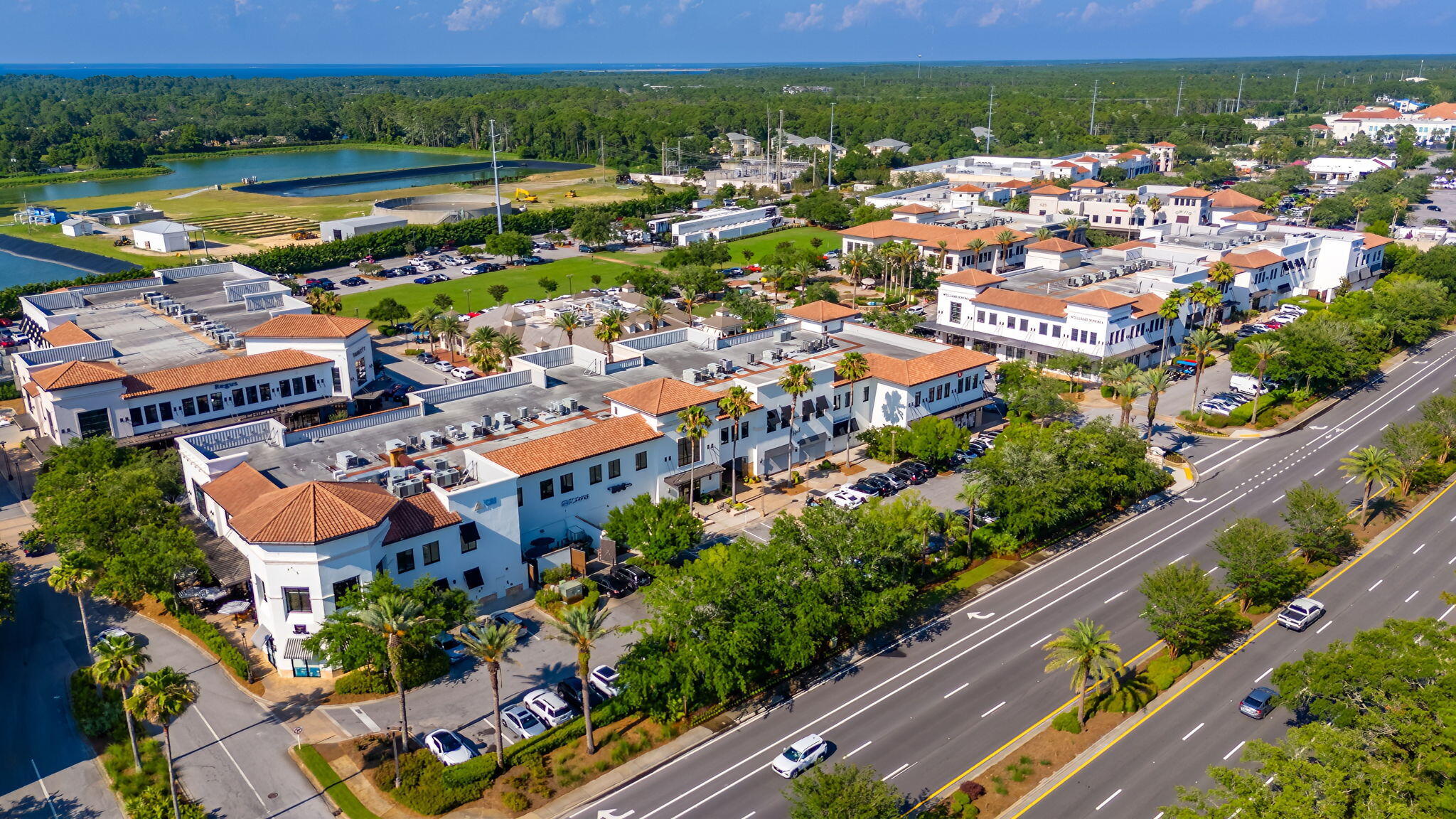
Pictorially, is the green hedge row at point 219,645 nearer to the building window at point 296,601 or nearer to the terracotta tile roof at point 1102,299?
the building window at point 296,601

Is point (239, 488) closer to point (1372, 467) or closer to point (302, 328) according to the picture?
point (302, 328)

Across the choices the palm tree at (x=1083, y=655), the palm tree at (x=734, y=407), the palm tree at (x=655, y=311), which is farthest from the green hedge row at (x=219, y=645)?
the palm tree at (x=655, y=311)

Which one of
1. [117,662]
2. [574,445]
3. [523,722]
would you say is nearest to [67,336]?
[574,445]

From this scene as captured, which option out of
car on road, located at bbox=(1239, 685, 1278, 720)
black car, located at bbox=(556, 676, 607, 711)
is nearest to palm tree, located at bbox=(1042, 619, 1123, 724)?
car on road, located at bbox=(1239, 685, 1278, 720)

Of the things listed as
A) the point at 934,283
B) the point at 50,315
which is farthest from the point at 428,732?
the point at 934,283

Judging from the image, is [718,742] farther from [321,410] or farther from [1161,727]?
[321,410]

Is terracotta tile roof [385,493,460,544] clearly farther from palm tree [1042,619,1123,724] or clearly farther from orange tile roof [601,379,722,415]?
palm tree [1042,619,1123,724]
